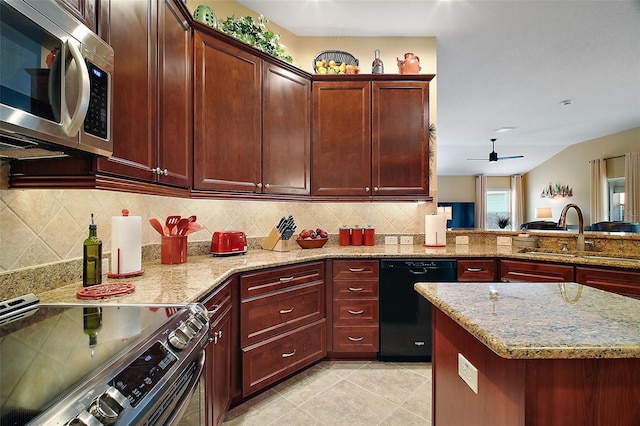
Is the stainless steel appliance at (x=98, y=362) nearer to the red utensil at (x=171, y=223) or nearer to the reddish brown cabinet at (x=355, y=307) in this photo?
the red utensil at (x=171, y=223)

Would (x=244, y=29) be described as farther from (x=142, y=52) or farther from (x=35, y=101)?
(x=35, y=101)

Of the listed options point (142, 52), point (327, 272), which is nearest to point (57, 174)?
point (142, 52)

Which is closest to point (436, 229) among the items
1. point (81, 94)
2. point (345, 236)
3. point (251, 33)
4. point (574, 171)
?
point (345, 236)

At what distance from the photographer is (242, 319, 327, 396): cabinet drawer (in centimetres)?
192

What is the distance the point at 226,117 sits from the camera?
7.16 feet

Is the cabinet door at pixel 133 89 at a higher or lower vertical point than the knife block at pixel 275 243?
higher

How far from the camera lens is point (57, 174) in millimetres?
1175

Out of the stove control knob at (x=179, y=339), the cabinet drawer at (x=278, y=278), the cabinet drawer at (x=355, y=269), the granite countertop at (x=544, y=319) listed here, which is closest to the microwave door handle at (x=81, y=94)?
the stove control knob at (x=179, y=339)

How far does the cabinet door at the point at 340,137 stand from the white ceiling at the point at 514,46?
734mm

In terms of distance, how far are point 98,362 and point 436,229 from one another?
272cm

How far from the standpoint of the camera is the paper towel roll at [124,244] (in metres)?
1.52

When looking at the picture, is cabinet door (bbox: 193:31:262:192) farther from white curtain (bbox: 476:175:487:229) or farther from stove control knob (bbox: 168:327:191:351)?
white curtain (bbox: 476:175:487:229)

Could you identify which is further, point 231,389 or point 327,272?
point 327,272

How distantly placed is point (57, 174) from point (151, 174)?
1.32 feet
